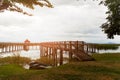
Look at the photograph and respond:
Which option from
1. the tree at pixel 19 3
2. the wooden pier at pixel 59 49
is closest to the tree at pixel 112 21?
the wooden pier at pixel 59 49

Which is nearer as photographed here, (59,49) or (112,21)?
(59,49)

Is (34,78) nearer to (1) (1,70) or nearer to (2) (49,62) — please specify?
(1) (1,70)

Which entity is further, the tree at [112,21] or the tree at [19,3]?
the tree at [112,21]

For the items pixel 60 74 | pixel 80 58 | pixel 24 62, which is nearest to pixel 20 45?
pixel 24 62

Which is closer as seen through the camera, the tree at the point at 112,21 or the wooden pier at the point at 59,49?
the wooden pier at the point at 59,49

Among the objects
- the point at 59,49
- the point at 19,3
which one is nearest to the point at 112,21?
the point at 59,49

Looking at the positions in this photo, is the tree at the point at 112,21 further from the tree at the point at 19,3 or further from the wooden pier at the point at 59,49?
the tree at the point at 19,3

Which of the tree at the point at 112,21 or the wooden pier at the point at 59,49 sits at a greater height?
the tree at the point at 112,21

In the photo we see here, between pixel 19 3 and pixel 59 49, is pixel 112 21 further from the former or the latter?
pixel 19 3

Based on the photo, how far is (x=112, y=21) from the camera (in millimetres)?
41406

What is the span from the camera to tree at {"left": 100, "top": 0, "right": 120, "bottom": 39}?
128ft

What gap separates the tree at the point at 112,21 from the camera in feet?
128

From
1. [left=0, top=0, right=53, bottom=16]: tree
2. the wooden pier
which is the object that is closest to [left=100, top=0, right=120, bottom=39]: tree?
the wooden pier

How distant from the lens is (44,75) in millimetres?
18156
